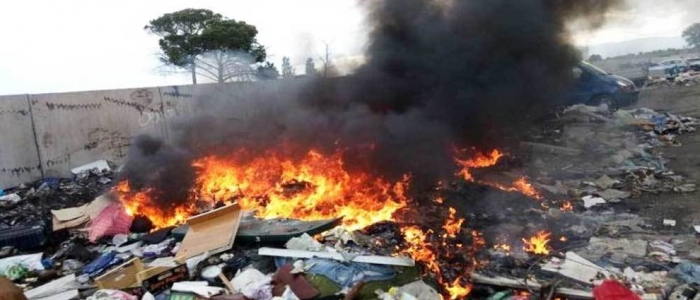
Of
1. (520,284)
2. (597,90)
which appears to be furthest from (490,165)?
(597,90)

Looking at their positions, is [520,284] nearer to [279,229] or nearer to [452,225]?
[452,225]

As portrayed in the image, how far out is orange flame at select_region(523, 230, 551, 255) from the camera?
5770mm

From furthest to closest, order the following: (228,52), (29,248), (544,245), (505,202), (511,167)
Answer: (228,52) < (511,167) < (505,202) < (29,248) < (544,245)

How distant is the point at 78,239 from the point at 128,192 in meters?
1.03

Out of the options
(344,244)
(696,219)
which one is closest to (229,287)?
(344,244)

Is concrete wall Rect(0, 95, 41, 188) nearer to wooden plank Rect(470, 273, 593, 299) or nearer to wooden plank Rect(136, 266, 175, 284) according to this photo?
Answer: wooden plank Rect(136, 266, 175, 284)

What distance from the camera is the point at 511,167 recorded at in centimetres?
986

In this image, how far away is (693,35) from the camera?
50.3 m

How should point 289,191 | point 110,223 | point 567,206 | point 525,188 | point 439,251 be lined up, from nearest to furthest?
point 439,251 < point 110,223 < point 567,206 < point 289,191 < point 525,188

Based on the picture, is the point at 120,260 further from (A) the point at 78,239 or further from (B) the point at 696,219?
(B) the point at 696,219

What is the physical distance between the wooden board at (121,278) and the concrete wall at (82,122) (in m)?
5.97

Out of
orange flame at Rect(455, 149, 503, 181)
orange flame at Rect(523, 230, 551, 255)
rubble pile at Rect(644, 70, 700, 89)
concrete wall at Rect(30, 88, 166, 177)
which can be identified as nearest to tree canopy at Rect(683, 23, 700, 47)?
rubble pile at Rect(644, 70, 700, 89)

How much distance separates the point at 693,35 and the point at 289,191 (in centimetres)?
5799

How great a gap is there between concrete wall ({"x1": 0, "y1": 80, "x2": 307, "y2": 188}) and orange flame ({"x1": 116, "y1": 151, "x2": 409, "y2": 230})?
3.18m
